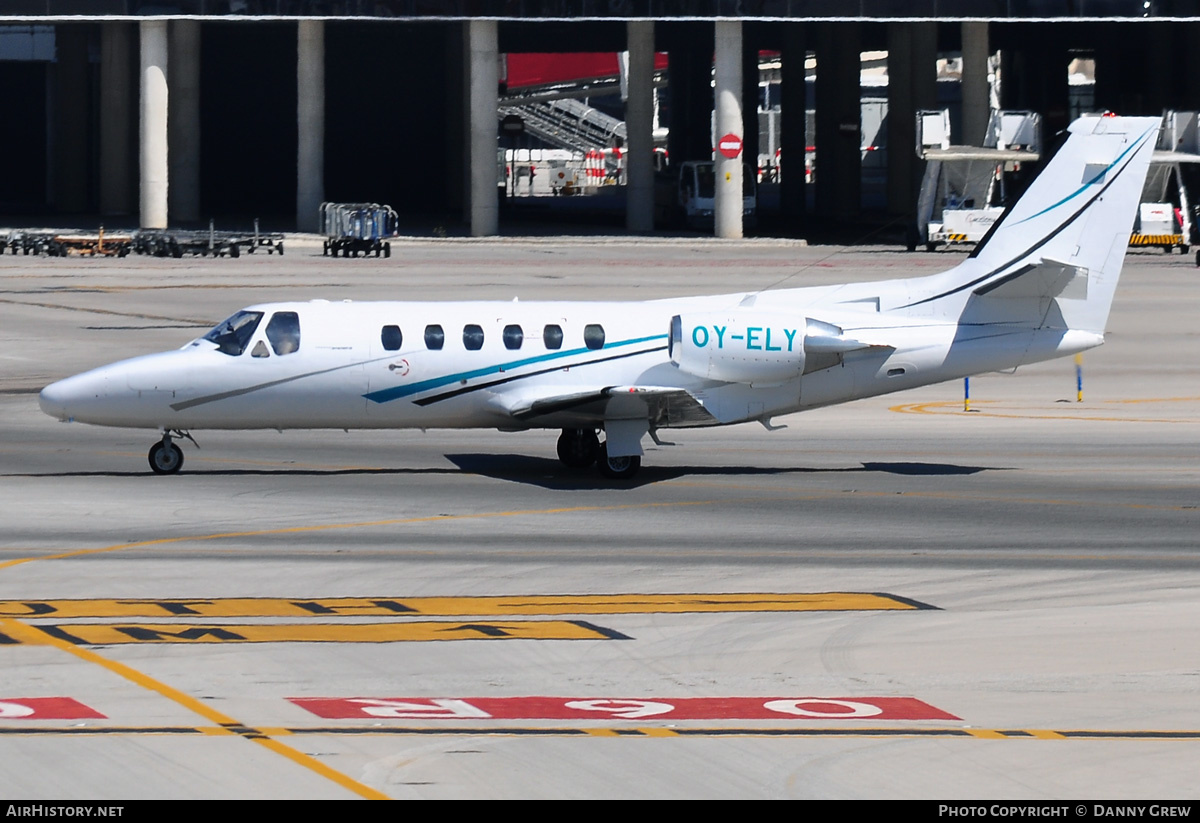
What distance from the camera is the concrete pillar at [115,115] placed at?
100188mm

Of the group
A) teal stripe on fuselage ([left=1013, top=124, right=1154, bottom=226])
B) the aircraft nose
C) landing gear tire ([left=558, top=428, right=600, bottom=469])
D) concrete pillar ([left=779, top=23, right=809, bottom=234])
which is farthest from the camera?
concrete pillar ([left=779, top=23, right=809, bottom=234])

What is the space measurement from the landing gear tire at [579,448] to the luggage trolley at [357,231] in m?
48.4

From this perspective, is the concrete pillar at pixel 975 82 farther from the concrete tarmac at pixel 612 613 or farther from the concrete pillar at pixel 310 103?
the concrete tarmac at pixel 612 613

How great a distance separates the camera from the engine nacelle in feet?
93.0

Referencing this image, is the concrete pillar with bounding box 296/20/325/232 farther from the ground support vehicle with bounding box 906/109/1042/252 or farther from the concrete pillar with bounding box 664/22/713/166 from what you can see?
the concrete pillar with bounding box 664/22/713/166

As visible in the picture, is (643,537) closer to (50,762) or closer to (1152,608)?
(1152,608)

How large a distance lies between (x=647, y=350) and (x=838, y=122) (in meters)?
87.8

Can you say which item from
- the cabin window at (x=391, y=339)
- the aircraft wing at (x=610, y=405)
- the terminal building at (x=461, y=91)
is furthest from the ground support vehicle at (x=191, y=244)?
the aircraft wing at (x=610, y=405)

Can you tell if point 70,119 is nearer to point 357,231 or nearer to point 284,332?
point 357,231

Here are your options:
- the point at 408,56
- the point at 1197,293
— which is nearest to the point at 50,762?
the point at 1197,293

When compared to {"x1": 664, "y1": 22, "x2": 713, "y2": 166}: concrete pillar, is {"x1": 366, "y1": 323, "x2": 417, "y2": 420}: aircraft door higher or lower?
lower

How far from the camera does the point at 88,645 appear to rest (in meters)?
17.8

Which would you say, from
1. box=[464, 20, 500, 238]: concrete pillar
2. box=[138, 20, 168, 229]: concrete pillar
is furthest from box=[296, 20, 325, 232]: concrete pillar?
box=[464, 20, 500, 238]: concrete pillar

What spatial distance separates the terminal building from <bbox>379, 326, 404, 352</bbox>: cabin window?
5522 centimetres
